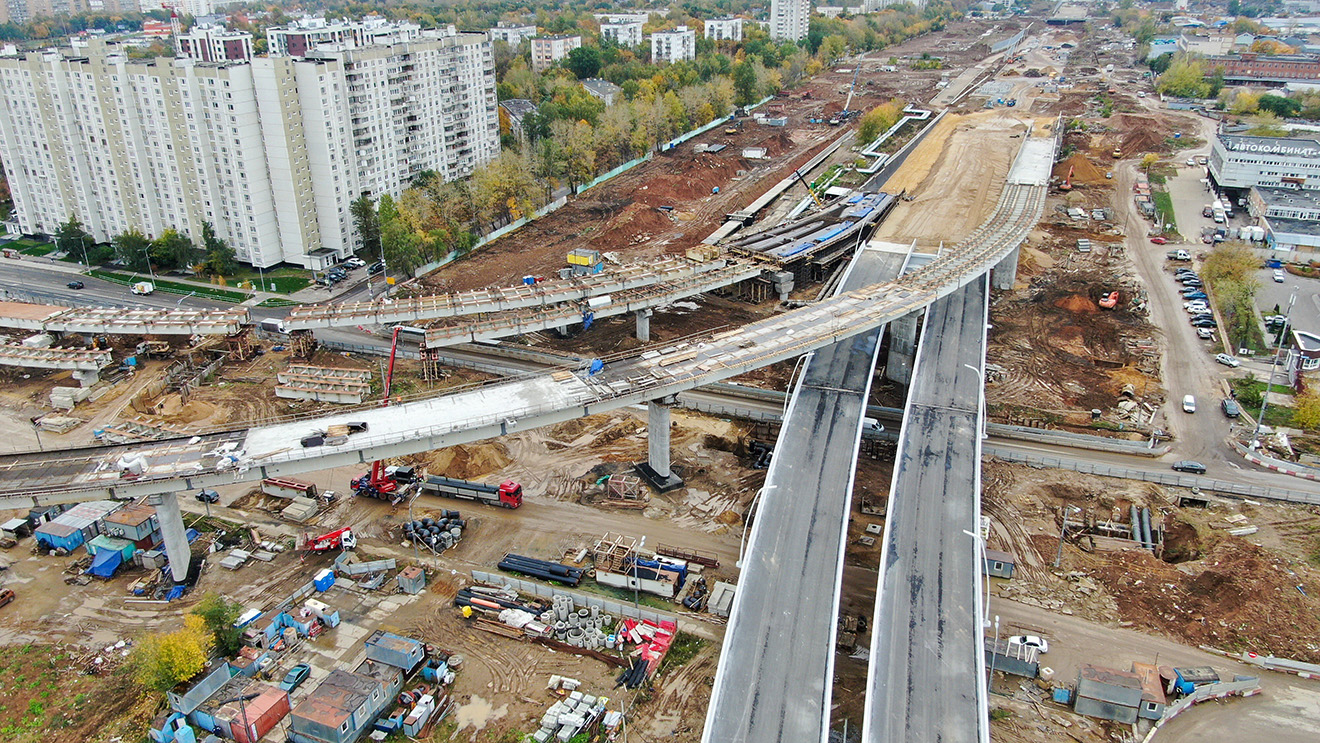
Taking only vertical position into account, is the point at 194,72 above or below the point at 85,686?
above

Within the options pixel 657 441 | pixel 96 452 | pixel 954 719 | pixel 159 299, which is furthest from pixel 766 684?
pixel 159 299

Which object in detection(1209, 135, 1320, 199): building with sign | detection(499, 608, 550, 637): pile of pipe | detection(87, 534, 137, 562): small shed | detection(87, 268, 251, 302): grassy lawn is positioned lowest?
detection(499, 608, 550, 637): pile of pipe

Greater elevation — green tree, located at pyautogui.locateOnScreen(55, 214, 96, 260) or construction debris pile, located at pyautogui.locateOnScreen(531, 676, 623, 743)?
green tree, located at pyautogui.locateOnScreen(55, 214, 96, 260)

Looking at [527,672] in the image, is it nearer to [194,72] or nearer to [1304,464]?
[1304,464]

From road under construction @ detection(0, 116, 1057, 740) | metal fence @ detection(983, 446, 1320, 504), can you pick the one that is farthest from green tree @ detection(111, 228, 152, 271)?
metal fence @ detection(983, 446, 1320, 504)

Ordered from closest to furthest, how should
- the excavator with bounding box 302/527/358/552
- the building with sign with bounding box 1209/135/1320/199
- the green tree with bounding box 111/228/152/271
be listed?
the excavator with bounding box 302/527/358/552, the green tree with bounding box 111/228/152/271, the building with sign with bounding box 1209/135/1320/199

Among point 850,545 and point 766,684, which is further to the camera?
point 850,545

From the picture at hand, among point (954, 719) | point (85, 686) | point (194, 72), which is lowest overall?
point (85, 686)

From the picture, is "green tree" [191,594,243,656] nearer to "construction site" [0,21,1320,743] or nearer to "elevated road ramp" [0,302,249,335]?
"construction site" [0,21,1320,743]

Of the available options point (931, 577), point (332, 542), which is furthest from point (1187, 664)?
point (332, 542)
